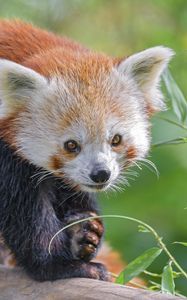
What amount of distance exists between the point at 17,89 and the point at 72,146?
349mm

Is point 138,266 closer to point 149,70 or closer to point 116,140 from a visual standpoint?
point 116,140

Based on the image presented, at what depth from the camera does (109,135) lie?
3830 mm

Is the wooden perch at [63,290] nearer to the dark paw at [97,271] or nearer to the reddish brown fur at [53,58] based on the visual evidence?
the dark paw at [97,271]

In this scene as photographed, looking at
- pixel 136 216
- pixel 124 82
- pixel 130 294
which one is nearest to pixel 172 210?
pixel 136 216

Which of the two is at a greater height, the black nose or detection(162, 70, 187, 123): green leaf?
detection(162, 70, 187, 123): green leaf

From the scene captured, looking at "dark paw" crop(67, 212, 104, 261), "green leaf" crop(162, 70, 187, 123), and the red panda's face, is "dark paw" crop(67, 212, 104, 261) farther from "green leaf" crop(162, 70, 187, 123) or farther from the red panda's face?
"green leaf" crop(162, 70, 187, 123)

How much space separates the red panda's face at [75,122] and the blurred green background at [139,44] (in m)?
2.19

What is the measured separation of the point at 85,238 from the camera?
4008 millimetres

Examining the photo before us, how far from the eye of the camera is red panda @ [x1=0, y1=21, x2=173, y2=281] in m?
3.82

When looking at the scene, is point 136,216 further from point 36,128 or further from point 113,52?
point 36,128

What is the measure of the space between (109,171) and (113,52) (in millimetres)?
3973

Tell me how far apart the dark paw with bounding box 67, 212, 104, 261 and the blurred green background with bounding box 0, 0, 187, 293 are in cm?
211

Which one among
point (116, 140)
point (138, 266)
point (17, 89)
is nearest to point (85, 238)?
point (116, 140)

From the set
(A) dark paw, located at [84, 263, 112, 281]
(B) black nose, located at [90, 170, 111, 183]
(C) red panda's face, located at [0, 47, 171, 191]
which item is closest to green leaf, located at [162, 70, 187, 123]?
(C) red panda's face, located at [0, 47, 171, 191]
